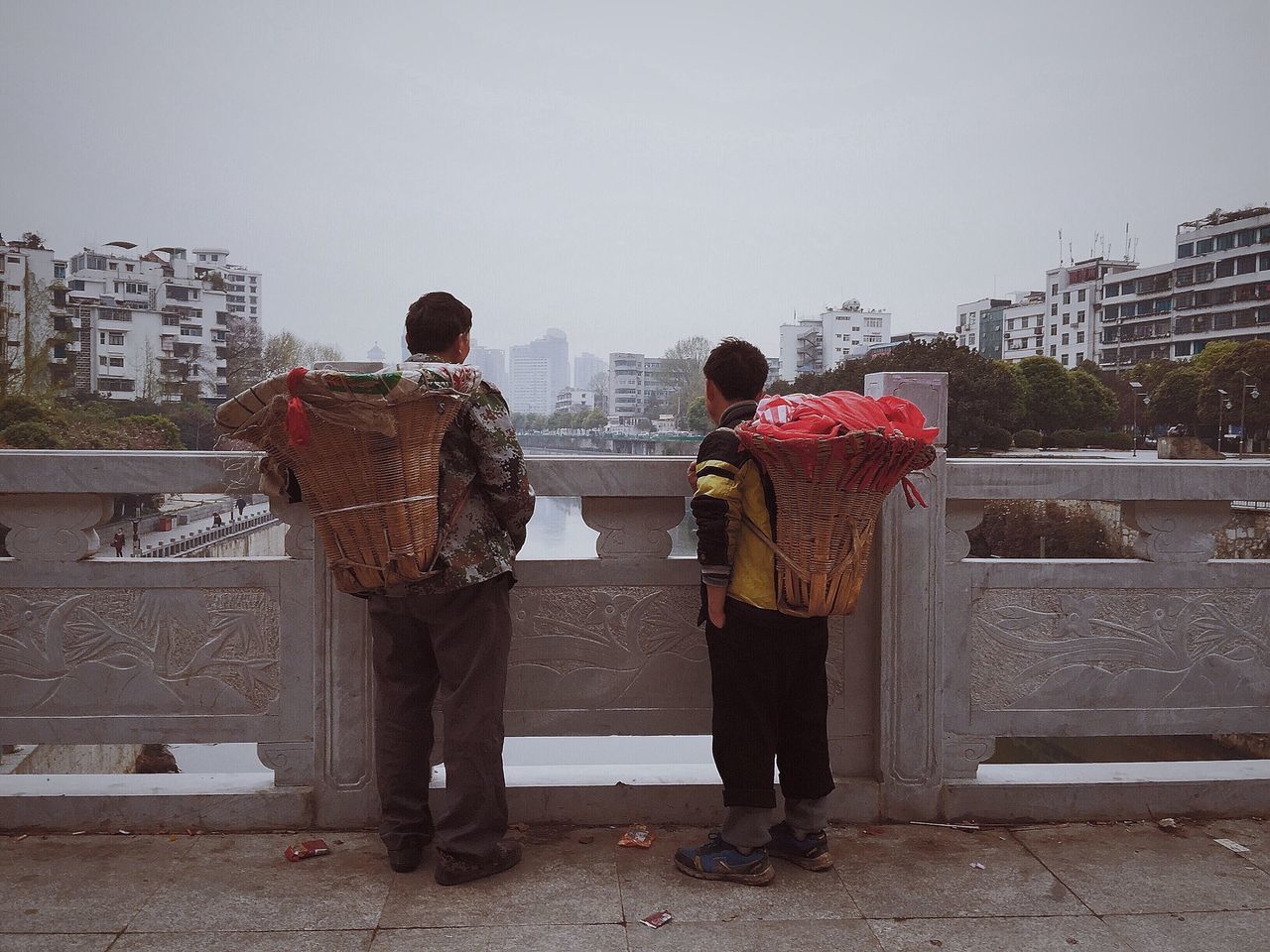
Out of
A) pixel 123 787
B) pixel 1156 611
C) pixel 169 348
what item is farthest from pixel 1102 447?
pixel 169 348

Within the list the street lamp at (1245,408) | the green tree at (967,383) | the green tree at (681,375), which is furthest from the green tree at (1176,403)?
the green tree at (681,375)

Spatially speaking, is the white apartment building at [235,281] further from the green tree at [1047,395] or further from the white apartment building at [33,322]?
the green tree at [1047,395]

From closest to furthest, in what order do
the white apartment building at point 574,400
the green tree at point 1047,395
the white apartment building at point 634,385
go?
the green tree at point 1047,395
the white apartment building at point 634,385
the white apartment building at point 574,400

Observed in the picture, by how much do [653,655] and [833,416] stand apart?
105 cm

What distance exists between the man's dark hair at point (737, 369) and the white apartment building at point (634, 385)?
28.5 m

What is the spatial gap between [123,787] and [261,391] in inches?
59.1

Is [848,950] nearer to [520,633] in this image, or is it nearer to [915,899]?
[915,899]

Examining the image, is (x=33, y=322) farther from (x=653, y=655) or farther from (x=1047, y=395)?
(x=653, y=655)

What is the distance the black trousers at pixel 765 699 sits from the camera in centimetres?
256

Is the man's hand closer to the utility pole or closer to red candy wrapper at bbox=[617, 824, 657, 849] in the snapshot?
red candy wrapper at bbox=[617, 824, 657, 849]

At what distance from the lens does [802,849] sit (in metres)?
2.67

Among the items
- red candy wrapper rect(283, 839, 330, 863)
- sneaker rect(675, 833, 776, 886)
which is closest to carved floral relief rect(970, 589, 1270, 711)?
sneaker rect(675, 833, 776, 886)

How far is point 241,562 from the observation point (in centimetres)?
287

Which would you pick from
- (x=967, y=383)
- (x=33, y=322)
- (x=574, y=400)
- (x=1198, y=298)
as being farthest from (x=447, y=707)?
(x=574, y=400)
